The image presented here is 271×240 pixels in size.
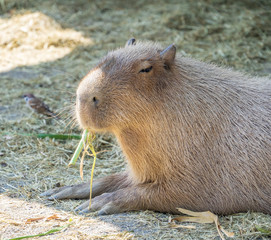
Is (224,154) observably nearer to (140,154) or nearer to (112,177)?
(140,154)

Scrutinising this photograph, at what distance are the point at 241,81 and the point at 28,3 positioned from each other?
272 inches

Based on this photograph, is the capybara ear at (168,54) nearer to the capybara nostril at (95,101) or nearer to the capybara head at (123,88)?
the capybara head at (123,88)

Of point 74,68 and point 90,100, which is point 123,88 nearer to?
point 90,100

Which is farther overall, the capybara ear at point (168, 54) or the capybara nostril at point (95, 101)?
the capybara ear at point (168, 54)

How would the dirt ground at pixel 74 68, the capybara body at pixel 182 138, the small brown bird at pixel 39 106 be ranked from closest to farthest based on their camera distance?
the dirt ground at pixel 74 68
the capybara body at pixel 182 138
the small brown bird at pixel 39 106

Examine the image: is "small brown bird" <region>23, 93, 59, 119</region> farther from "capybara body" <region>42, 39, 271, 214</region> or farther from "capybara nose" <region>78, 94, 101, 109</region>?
"capybara nose" <region>78, 94, 101, 109</region>

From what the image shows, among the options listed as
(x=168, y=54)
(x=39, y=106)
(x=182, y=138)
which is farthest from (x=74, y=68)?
(x=182, y=138)

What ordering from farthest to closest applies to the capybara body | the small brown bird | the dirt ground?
the small brown bird, the capybara body, the dirt ground

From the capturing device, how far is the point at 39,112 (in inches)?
237

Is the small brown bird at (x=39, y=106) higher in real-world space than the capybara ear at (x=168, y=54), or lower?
lower

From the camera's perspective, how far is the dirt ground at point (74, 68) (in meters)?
3.59

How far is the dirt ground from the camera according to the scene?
359 cm

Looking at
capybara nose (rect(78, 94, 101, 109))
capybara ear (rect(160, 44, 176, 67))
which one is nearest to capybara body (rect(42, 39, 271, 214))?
capybara ear (rect(160, 44, 176, 67))

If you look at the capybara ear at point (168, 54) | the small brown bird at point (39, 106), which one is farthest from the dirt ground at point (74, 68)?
the capybara ear at point (168, 54)
